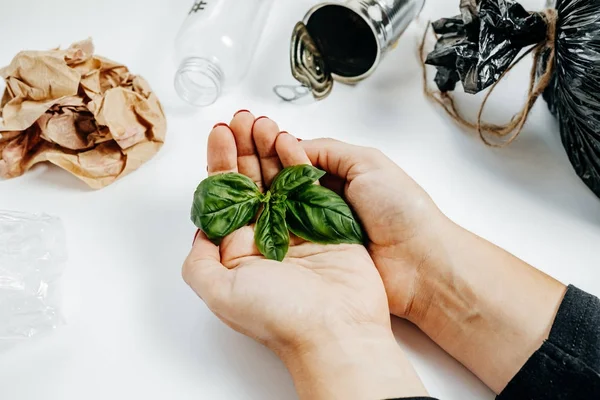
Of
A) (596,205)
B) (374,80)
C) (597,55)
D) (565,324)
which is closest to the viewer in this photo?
(565,324)

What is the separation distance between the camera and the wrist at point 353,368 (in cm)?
66

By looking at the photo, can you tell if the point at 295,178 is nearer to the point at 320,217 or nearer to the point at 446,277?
the point at 320,217

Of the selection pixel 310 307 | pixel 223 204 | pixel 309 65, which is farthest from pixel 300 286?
pixel 309 65

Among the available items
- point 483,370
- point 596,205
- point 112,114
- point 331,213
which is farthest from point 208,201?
point 596,205

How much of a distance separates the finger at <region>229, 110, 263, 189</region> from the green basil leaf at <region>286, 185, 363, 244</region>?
87 millimetres

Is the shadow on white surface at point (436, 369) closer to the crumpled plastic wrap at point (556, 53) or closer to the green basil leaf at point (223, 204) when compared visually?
the green basil leaf at point (223, 204)

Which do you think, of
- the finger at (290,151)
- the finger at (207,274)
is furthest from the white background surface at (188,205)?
the finger at (290,151)

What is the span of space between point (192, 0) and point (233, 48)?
167mm

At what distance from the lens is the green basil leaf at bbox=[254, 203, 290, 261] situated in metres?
0.75

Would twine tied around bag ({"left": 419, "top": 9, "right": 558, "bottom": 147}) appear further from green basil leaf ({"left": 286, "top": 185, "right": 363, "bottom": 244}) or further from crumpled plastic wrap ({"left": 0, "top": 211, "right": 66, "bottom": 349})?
crumpled plastic wrap ({"left": 0, "top": 211, "right": 66, "bottom": 349})

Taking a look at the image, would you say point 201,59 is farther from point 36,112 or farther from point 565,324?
point 565,324

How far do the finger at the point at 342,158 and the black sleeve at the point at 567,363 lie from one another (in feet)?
1.07

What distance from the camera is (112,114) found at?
0.88m

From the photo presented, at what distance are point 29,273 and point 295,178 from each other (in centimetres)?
41
